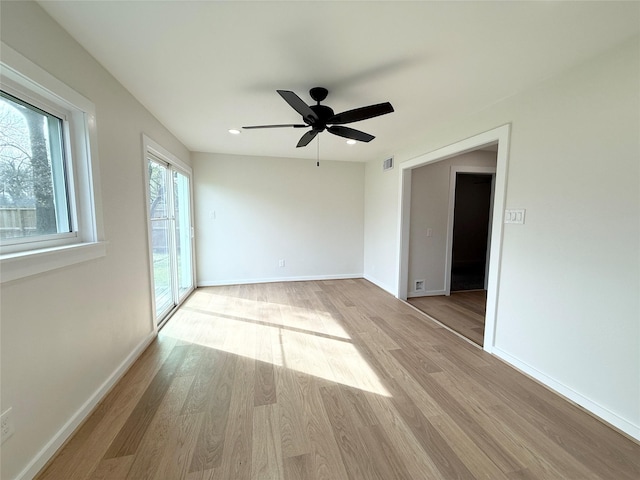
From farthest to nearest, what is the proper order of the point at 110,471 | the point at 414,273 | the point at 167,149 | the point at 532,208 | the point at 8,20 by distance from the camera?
the point at 414,273 < the point at 167,149 < the point at 532,208 < the point at 110,471 < the point at 8,20

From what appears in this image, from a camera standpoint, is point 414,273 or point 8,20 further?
point 414,273

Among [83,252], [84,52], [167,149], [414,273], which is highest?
[84,52]

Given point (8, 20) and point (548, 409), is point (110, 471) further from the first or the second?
point (548, 409)

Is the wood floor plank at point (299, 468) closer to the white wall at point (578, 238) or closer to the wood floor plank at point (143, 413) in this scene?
the wood floor plank at point (143, 413)

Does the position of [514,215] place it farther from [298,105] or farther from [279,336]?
[279,336]

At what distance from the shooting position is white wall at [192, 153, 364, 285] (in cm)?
434

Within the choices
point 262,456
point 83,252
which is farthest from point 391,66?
point 262,456

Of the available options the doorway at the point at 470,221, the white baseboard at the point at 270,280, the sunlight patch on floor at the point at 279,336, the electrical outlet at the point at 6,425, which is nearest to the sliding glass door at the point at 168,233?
the sunlight patch on floor at the point at 279,336

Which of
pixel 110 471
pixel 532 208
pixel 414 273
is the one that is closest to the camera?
pixel 110 471

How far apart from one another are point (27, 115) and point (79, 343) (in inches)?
51.7

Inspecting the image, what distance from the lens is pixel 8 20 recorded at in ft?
3.68

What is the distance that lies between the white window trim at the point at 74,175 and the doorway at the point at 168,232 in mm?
819

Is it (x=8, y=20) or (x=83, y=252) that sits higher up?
(x=8, y=20)

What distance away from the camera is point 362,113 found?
6.19 ft
